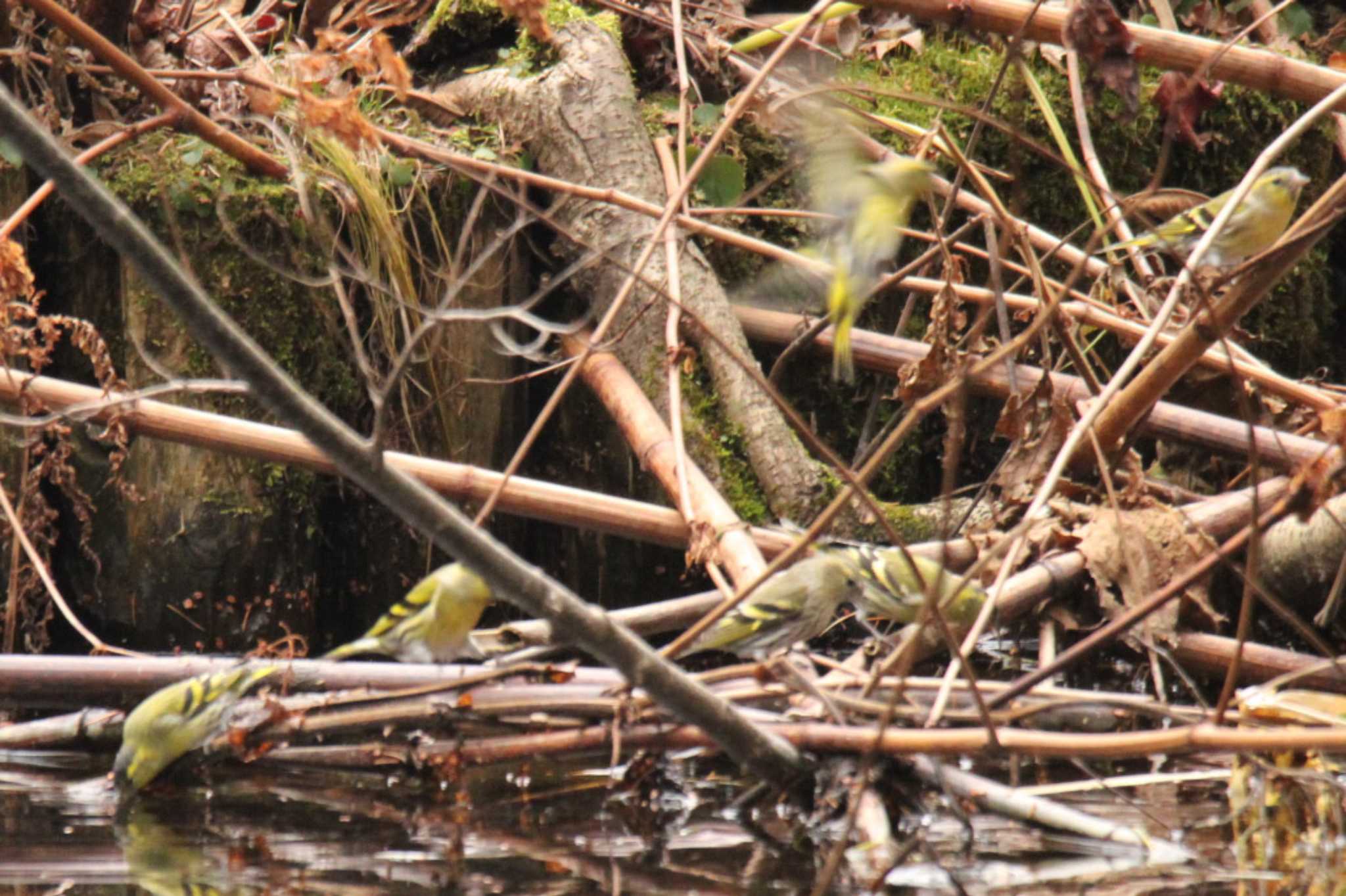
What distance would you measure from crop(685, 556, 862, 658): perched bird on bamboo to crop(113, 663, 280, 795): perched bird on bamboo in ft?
3.56

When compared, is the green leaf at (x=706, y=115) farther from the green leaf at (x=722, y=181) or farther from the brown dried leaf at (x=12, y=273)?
the brown dried leaf at (x=12, y=273)

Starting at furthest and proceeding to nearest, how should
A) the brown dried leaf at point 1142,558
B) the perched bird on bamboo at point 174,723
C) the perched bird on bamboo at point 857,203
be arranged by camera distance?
the brown dried leaf at point 1142,558, the perched bird on bamboo at point 174,723, the perched bird on bamboo at point 857,203

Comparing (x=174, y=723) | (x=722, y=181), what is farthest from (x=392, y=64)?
(x=722, y=181)

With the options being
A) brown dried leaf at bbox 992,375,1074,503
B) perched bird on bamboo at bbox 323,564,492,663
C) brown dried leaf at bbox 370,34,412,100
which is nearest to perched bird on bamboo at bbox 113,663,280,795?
perched bird on bamboo at bbox 323,564,492,663

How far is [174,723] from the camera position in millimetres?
3416

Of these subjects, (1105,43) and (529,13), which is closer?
(1105,43)

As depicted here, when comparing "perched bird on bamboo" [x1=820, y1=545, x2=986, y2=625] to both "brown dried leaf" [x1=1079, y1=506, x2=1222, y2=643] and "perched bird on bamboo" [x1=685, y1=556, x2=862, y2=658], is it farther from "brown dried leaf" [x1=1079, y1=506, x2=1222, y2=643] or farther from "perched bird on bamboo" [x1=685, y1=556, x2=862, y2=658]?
"brown dried leaf" [x1=1079, y1=506, x2=1222, y2=643]

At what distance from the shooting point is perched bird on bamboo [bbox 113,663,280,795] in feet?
11.2

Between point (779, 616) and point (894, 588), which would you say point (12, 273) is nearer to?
point (779, 616)

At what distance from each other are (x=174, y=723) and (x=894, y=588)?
5.62 ft

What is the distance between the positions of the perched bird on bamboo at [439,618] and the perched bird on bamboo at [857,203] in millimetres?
1483

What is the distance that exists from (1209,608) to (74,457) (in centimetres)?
373

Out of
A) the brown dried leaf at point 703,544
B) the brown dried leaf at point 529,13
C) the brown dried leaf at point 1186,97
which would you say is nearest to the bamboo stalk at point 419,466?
the brown dried leaf at point 703,544

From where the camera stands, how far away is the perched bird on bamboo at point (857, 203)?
2.25 m
